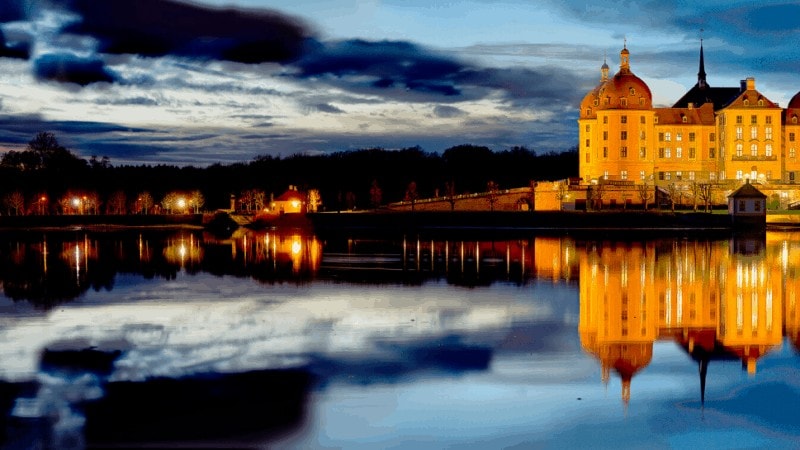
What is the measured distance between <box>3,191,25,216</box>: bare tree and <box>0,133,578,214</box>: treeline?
0.09 m

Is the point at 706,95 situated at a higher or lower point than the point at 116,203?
higher

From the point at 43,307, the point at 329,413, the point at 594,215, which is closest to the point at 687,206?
the point at 594,215

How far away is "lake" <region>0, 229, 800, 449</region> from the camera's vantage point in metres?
8.88

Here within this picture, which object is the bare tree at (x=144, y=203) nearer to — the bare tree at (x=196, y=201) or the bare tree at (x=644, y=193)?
the bare tree at (x=196, y=201)

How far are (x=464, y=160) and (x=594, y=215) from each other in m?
64.0

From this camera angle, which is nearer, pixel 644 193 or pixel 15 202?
pixel 644 193

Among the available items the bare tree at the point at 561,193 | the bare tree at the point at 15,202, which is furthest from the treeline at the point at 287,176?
the bare tree at the point at 561,193

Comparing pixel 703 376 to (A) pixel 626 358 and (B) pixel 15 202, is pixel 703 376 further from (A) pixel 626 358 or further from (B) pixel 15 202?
(B) pixel 15 202

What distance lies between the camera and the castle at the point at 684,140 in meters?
63.2

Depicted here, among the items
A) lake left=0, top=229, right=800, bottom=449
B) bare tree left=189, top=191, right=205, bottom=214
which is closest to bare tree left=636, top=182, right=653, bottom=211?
lake left=0, top=229, right=800, bottom=449

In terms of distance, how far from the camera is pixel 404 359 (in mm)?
12016

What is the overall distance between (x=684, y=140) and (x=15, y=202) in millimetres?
54353

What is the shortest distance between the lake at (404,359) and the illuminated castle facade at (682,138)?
39855mm

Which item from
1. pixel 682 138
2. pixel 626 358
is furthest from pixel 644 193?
pixel 626 358
